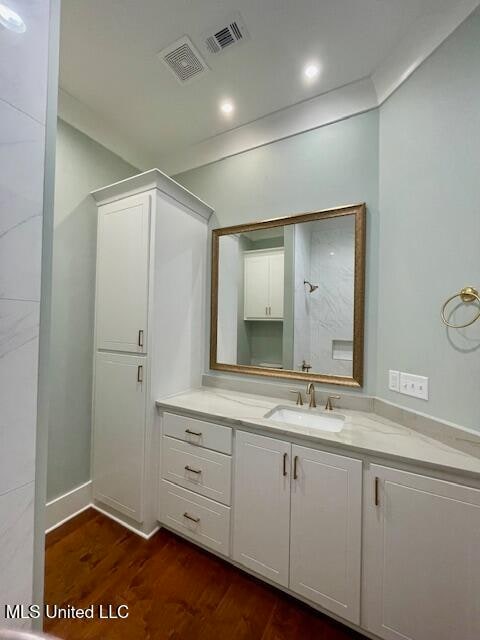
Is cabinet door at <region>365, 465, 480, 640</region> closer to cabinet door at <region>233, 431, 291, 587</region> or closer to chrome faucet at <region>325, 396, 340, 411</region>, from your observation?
cabinet door at <region>233, 431, 291, 587</region>

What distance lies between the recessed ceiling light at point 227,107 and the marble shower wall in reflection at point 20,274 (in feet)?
4.35

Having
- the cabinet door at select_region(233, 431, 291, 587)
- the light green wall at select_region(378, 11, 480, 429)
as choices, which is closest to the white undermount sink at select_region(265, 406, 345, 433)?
the cabinet door at select_region(233, 431, 291, 587)

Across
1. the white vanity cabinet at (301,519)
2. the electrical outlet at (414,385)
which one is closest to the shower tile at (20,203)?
the white vanity cabinet at (301,519)

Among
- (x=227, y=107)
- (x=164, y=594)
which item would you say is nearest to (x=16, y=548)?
(x=164, y=594)

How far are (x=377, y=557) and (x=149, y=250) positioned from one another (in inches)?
78.5

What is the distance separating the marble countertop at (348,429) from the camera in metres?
1.06

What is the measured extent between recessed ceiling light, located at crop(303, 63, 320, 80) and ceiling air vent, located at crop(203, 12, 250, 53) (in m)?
0.40

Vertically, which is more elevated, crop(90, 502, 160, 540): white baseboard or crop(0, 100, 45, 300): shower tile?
crop(0, 100, 45, 300): shower tile

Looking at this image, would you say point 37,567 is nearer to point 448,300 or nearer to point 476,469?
point 476,469

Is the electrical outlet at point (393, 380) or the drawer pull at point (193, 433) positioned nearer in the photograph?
the electrical outlet at point (393, 380)

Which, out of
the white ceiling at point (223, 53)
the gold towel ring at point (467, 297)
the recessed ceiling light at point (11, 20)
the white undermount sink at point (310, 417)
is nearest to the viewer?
the recessed ceiling light at point (11, 20)

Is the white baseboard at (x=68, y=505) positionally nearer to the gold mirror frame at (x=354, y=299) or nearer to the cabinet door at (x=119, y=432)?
the cabinet door at (x=119, y=432)

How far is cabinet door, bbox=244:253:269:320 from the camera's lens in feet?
6.55

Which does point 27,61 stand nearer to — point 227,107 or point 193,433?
point 227,107
